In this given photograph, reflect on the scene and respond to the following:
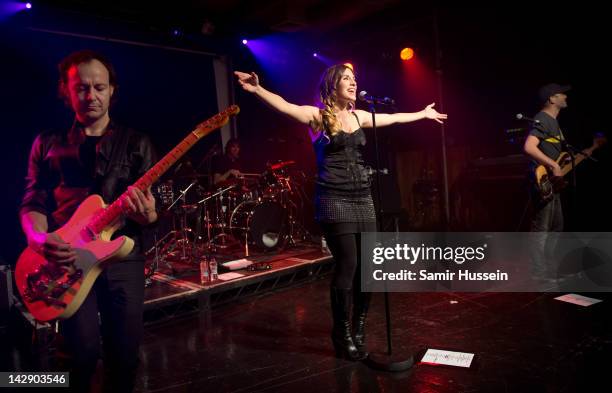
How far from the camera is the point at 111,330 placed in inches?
71.1

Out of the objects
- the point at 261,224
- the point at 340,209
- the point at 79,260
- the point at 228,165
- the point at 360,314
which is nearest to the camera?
the point at 79,260

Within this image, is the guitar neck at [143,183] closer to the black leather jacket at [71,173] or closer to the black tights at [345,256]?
the black leather jacket at [71,173]

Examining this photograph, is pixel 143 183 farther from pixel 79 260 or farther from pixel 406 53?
pixel 406 53

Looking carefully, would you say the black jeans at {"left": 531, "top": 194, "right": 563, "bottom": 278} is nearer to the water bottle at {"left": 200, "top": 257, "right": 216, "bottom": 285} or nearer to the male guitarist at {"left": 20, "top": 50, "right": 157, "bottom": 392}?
the water bottle at {"left": 200, "top": 257, "right": 216, "bottom": 285}

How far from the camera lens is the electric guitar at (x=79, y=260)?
1.75 meters

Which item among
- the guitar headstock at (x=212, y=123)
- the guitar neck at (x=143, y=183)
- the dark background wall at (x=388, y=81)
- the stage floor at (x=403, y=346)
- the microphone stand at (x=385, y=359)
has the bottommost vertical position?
the stage floor at (x=403, y=346)

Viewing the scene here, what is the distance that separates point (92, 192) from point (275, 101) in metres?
1.20

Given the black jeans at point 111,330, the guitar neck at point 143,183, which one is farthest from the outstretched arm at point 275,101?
the black jeans at point 111,330

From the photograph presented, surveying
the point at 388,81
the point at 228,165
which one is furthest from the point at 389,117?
the point at 388,81

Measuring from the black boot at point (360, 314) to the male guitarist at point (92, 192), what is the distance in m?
1.60

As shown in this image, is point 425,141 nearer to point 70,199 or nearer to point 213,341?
point 213,341

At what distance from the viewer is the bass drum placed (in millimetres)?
6680

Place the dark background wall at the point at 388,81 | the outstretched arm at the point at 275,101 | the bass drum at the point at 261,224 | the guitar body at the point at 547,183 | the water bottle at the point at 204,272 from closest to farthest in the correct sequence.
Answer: the outstretched arm at the point at 275,101 < the guitar body at the point at 547,183 < the water bottle at the point at 204,272 < the dark background wall at the point at 388,81 < the bass drum at the point at 261,224

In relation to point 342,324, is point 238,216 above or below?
above
